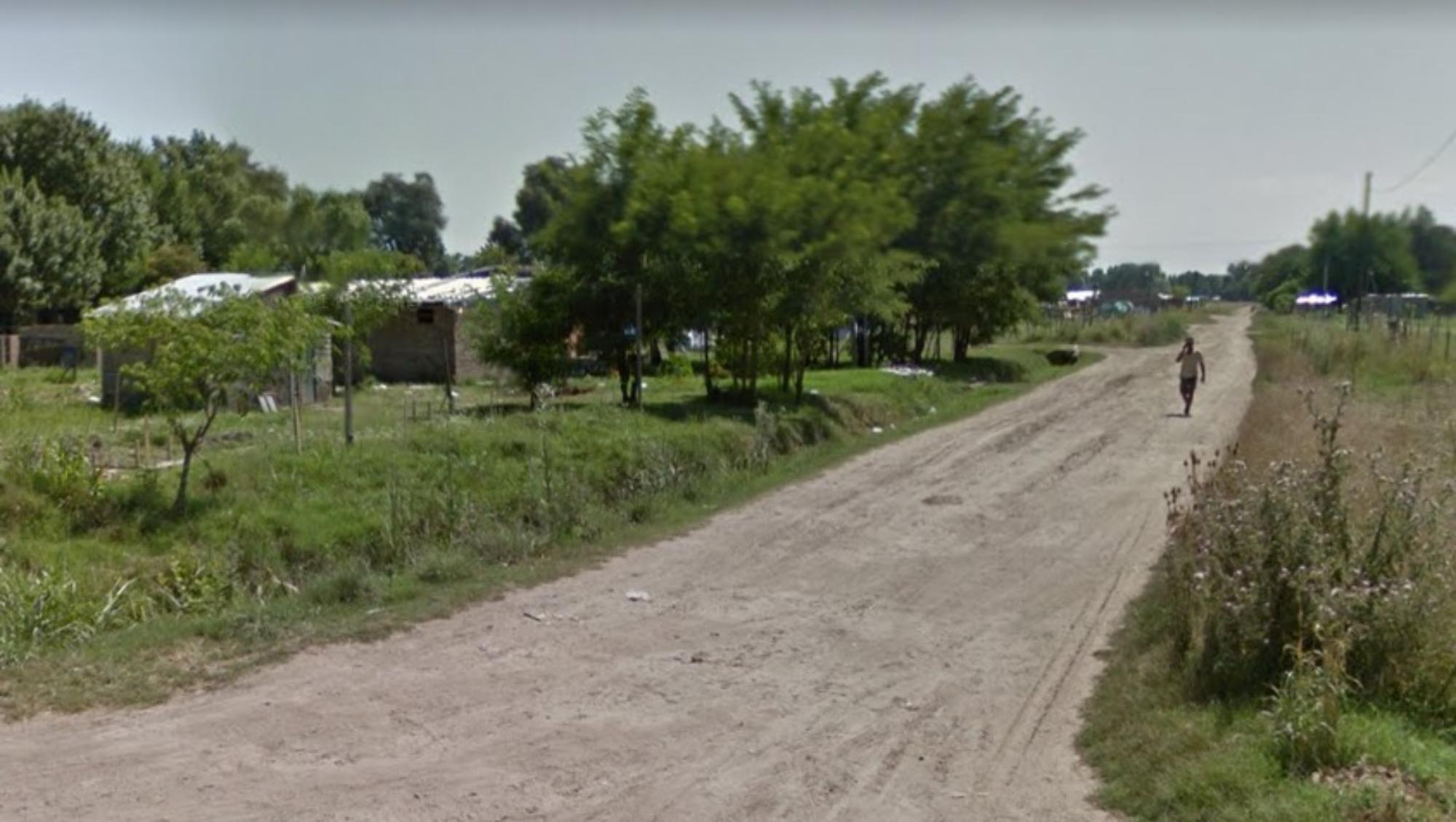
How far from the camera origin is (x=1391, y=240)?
1759 centimetres

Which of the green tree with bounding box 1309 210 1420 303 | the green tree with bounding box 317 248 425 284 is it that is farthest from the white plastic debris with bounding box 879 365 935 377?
→ the green tree with bounding box 317 248 425 284

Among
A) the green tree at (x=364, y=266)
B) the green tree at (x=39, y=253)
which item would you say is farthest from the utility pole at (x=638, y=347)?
the green tree at (x=39, y=253)

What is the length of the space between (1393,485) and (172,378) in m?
10.3

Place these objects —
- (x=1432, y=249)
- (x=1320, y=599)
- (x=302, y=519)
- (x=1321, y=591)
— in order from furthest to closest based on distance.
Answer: (x=1432, y=249), (x=302, y=519), (x=1321, y=591), (x=1320, y=599)

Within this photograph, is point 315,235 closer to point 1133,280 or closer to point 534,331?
point 534,331

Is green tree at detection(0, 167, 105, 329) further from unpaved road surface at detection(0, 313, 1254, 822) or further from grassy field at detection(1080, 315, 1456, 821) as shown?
grassy field at detection(1080, 315, 1456, 821)

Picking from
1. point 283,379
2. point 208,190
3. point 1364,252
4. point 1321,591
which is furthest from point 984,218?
point 208,190

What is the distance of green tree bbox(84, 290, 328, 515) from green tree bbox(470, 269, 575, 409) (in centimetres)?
715

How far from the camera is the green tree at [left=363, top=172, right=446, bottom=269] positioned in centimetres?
7312

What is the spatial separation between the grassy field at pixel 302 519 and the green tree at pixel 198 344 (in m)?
0.70

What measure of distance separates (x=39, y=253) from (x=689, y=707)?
129 feet

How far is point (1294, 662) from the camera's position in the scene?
5.48m

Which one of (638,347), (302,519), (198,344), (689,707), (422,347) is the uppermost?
(198,344)

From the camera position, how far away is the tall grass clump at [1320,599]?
17.0 feet
